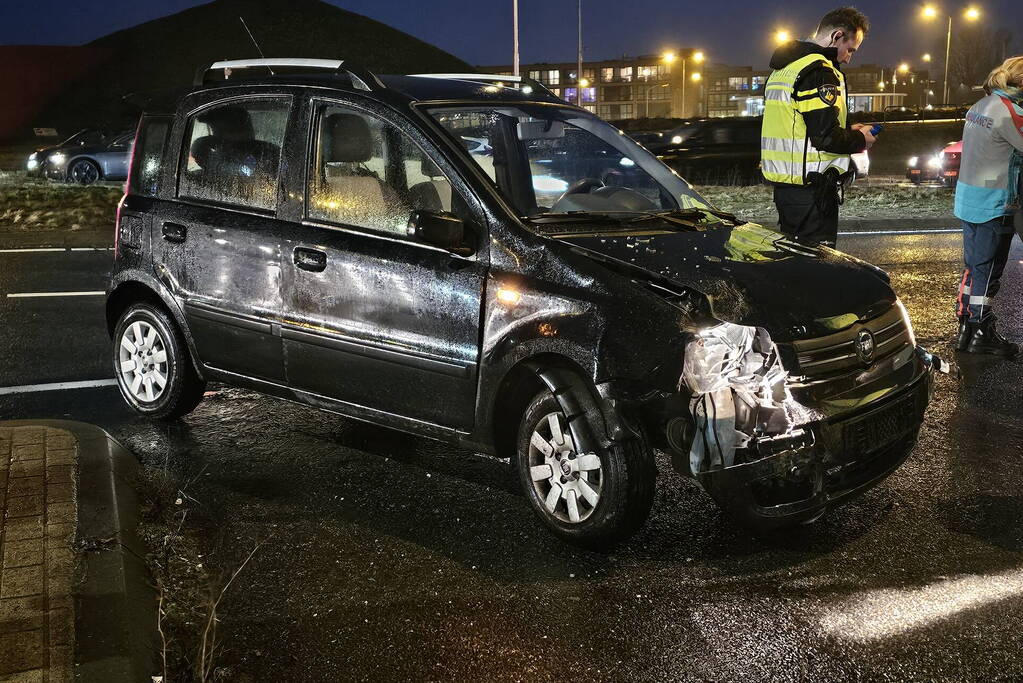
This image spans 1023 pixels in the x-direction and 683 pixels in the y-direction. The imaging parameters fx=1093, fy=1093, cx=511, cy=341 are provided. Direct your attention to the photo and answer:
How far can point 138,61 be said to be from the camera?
93.0 m

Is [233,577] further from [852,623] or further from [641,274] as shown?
[852,623]

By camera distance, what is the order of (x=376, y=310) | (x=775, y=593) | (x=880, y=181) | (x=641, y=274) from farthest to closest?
(x=880, y=181) → (x=376, y=310) → (x=641, y=274) → (x=775, y=593)

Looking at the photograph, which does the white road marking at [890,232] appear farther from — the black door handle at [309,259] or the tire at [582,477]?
the tire at [582,477]

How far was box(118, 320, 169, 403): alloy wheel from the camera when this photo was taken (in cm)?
605

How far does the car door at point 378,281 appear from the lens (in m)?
4.68

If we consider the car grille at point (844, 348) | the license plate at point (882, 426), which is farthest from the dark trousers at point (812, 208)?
the license plate at point (882, 426)

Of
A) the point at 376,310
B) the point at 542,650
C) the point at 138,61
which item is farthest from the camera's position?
the point at 138,61

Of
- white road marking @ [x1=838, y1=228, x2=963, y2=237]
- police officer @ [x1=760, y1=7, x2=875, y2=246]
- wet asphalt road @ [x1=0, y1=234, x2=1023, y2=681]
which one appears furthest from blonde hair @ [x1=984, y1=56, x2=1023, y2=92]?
white road marking @ [x1=838, y1=228, x2=963, y2=237]

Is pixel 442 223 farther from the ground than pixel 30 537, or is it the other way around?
pixel 442 223

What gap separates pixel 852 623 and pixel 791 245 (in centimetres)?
187

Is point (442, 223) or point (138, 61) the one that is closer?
point (442, 223)

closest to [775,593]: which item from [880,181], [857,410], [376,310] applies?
[857,410]

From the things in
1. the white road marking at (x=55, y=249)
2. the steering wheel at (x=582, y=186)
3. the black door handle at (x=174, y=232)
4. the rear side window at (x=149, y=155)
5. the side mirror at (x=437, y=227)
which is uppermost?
the rear side window at (x=149, y=155)

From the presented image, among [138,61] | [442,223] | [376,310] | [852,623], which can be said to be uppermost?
[138,61]
